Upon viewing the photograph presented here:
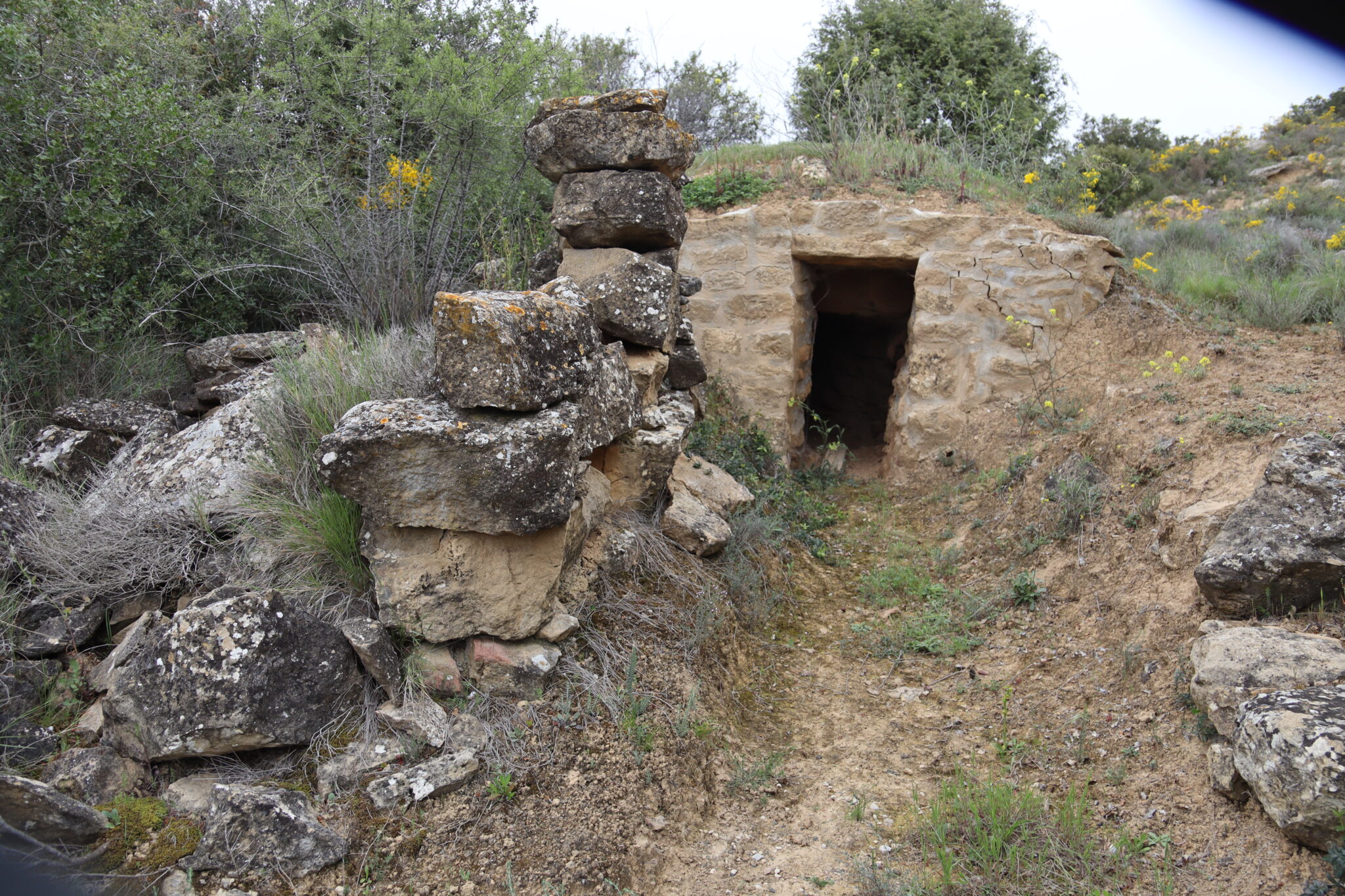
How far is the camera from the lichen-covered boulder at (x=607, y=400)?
387cm

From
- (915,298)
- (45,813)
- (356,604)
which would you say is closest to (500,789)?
(356,604)

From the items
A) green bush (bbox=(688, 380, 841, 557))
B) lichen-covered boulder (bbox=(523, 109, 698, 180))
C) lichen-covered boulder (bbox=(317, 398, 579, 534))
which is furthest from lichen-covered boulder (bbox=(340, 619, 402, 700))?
lichen-covered boulder (bbox=(523, 109, 698, 180))

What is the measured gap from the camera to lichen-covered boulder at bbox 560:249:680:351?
4.56 metres

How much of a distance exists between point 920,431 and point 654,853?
4.31m

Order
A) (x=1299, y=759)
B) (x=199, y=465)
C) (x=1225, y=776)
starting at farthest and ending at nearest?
(x=199, y=465), (x=1225, y=776), (x=1299, y=759)

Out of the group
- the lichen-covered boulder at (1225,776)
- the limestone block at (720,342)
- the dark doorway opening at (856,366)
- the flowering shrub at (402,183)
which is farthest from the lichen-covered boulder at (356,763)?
the dark doorway opening at (856,366)

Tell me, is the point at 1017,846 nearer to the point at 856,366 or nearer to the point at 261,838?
the point at 261,838

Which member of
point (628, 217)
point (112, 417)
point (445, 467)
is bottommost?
point (112, 417)

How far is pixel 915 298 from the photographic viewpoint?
21.4 feet

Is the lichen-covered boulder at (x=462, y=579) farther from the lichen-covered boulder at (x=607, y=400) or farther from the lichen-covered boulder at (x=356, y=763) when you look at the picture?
the lichen-covered boulder at (x=607, y=400)

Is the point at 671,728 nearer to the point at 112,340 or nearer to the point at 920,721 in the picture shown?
the point at 920,721

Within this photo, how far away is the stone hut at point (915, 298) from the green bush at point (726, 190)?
216 millimetres

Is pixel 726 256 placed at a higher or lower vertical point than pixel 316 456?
higher

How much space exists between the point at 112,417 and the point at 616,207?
2.93 metres
